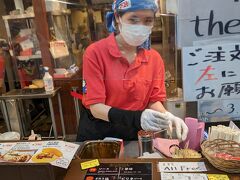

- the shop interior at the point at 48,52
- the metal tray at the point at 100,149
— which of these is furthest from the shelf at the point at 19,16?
the metal tray at the point at 100,149

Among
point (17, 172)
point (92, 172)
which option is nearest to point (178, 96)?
point (92, 172)

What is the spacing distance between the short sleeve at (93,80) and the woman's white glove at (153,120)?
390mm

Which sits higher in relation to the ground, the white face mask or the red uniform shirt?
the white face mask

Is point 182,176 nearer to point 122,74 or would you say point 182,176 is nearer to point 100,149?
point 100,149

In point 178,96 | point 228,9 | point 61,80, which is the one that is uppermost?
point 228,9

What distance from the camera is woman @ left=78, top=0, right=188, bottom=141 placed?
1.27 m

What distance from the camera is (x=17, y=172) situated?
30.3 inches

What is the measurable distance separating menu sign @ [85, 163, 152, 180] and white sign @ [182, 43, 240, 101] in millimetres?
336

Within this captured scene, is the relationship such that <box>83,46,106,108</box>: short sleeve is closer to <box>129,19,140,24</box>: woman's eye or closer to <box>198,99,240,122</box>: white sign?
<box>129,19,140,24</box>: woman's eye

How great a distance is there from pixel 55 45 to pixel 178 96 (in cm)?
243

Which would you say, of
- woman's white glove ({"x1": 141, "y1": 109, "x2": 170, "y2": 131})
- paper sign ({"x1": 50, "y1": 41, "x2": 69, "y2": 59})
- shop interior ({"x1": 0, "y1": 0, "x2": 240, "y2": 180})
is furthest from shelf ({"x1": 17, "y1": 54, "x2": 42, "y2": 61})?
woman's white glove ({"x1": 141, "y1": 109, "x2": 170, "y2": 131})

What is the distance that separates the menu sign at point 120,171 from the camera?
77 centimetres

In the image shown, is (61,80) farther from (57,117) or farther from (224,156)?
(224,156)

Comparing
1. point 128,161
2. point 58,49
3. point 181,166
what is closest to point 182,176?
point 181,166
